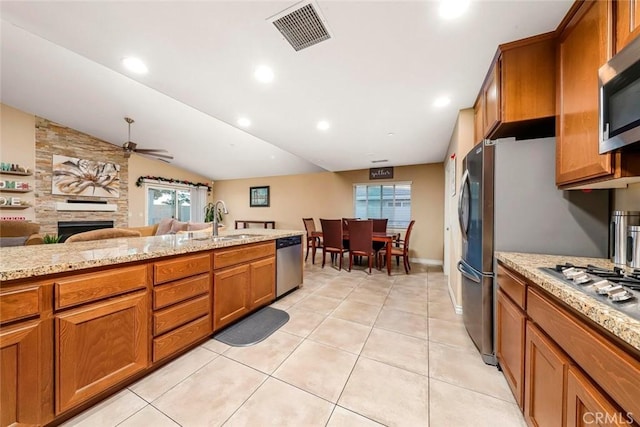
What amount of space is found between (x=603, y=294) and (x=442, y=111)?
97.3 inches

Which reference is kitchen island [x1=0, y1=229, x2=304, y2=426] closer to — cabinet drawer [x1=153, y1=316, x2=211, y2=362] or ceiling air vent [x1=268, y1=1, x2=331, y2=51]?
cabinet drawer [x1=153, y1=316, x2=211, y2=362]

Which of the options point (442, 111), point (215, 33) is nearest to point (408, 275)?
point (442, 111)

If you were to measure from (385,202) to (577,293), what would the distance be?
17.4ft

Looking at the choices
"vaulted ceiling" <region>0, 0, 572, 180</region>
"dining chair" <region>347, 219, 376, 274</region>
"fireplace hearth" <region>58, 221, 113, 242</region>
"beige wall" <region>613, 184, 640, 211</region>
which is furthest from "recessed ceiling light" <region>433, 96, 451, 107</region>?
"fireplace hearth" <region>58, 221, 113, 242</region>

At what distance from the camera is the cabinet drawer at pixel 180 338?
1578mm

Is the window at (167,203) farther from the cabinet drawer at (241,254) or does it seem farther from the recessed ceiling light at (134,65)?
the cabinet drawer at (241,254)

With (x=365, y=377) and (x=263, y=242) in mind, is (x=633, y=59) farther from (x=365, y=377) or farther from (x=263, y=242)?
(x=263, y=242)

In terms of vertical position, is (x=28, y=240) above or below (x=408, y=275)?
above

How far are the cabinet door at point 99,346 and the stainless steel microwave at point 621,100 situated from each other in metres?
2.63

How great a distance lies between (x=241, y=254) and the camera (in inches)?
89.1

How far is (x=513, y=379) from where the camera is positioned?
1.33 m

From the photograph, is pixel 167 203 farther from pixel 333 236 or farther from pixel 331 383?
pixel 331 383

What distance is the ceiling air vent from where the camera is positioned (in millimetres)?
1426

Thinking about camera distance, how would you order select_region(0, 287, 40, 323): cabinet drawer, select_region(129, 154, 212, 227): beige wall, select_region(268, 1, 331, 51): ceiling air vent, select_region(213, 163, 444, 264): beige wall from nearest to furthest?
select_region(0, 287, 40, 323): cabinet drawer, select_region(268, 1, 331, 51): ceiling air vent, select_region(213, 163, 444, 264): beige wall, select_region(129, 154, 212, 227): beige wall
